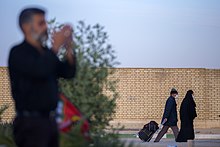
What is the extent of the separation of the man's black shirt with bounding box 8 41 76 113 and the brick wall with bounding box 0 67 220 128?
2571 centimetres

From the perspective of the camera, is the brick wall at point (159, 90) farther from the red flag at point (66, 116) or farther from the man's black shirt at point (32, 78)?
the man's black shirt at point (32, 78)

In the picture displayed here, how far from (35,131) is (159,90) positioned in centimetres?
2621

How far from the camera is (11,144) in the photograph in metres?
7.36

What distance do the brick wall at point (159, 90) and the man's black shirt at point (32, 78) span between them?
84.3ft

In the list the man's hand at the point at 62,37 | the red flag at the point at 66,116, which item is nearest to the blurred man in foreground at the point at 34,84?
the man's hand at the point at 62,37

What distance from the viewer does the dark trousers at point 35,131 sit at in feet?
17.6

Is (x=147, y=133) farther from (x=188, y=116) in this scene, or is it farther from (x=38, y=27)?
(x=38, y=27)

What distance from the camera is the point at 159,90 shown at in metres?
31.4

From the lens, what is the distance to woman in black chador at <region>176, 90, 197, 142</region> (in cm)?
1609

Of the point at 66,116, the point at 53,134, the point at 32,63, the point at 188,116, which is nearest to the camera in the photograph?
the point at 32,63

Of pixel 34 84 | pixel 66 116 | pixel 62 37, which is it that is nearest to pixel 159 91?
pixel 66 116

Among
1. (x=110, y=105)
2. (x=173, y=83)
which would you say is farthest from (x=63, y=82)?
A: (x=173, y=83)

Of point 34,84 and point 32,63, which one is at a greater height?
point 32,63

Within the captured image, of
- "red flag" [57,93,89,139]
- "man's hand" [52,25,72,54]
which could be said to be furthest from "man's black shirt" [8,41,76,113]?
"red flag" [57,93,89,139]
